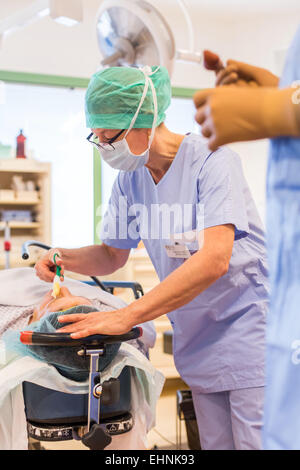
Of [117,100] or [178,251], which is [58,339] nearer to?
[178,251]

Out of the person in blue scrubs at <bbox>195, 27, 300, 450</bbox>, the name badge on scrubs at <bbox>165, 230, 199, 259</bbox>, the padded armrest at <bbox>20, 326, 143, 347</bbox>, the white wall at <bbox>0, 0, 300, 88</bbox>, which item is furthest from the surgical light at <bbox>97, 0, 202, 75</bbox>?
the white wall at <bbox>0, 0, 300, 88</bbox>

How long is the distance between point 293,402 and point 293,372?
0.04m

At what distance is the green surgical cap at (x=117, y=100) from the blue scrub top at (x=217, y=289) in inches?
6.9

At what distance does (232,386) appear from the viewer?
1.37 m

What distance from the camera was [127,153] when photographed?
1325mm

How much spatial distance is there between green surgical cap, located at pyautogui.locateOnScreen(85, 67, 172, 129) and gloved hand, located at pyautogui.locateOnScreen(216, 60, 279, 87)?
551 mm

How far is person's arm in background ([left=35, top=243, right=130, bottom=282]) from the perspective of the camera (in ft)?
5.25

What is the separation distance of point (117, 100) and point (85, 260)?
59 cm

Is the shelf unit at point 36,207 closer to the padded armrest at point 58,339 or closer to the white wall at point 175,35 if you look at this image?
the white wall at point 175,35

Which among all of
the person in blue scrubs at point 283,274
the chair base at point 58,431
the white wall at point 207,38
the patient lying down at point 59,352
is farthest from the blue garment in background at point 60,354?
the white wall at point 207,38

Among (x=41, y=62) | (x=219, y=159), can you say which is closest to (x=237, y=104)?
(x=219, y=159)

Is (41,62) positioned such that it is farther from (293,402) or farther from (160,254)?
(293,402)

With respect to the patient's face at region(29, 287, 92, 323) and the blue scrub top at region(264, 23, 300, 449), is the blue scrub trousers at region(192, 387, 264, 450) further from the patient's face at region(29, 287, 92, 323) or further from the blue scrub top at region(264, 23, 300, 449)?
the blue scrub top at region(264, 23, 300, 449)
